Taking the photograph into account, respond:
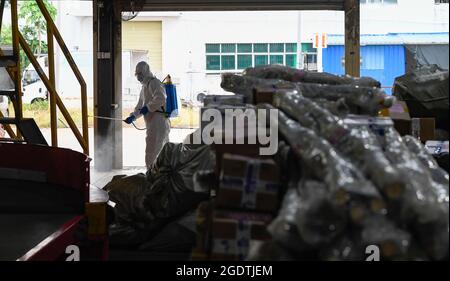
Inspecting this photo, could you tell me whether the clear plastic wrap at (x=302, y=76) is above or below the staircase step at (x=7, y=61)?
below

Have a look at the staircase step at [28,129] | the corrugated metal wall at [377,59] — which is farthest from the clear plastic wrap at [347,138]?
the corrugated metal wall at [377,59]

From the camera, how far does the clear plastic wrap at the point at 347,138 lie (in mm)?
2291

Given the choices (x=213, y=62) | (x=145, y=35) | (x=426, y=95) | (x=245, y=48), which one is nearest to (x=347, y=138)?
(x=426, y=95)

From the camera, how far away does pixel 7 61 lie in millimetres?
5406

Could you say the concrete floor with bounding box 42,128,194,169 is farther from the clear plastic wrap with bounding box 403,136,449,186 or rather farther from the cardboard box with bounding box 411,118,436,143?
the clear plastic wrap with bounding box 403,136,449,186

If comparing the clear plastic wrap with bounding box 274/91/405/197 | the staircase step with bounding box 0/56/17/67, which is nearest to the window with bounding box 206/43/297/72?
the staircase step with bounding box 0/56/17/67

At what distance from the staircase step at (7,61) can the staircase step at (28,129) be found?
1.60 ft

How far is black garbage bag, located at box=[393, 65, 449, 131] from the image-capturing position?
14.4 feet

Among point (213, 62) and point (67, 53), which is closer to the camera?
point (67, 53)

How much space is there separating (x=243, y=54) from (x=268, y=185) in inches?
669

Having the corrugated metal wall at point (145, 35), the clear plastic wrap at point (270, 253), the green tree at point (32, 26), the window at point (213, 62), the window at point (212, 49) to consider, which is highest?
the green tree at point (32, 26)

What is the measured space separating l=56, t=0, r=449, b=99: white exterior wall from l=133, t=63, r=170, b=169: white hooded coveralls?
677 centimetres

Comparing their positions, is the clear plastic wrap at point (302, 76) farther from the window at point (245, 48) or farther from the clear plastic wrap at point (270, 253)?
the window at point (245, 48)

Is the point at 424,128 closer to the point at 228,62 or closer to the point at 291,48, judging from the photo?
the point at 228,62
